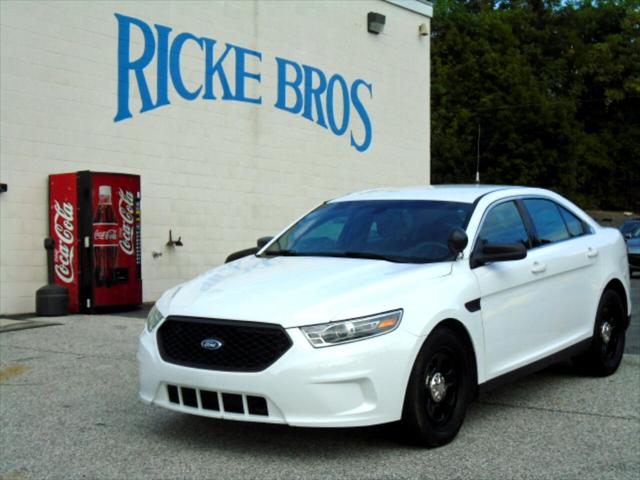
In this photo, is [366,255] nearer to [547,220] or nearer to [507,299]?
[507,299]

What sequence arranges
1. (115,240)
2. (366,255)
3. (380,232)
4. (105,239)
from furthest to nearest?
(115,240), (105,239), (380,232), (366,255)

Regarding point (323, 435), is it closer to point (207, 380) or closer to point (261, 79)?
point (207, 380)

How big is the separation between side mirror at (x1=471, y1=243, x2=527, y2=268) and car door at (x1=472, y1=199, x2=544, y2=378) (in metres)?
0.05

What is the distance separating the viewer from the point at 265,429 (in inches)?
215

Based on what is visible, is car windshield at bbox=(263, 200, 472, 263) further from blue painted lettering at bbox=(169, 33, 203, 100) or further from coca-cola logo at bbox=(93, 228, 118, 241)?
blue painted lettering at bbox=(169, 33, 203, 100)

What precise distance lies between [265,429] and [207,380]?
2.96 feet

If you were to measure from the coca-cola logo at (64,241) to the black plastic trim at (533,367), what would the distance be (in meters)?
8.08

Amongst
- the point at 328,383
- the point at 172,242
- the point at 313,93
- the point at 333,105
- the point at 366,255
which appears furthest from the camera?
the point at 333,105

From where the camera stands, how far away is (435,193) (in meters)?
6.43

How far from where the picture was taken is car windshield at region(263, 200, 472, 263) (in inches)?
223

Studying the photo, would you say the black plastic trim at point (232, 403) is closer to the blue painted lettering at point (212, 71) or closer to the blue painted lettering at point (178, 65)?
the blue painted lettering at point (178, 65)

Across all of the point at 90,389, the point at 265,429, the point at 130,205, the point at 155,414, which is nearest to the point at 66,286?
the point at 130,205

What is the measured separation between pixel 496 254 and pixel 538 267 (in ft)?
2.44

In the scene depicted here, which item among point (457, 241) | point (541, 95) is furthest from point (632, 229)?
point (541, 95)
